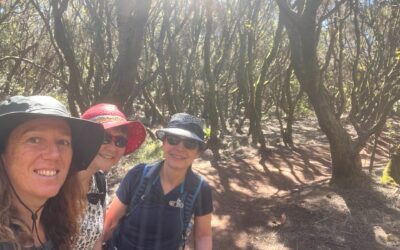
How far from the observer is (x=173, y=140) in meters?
3.07

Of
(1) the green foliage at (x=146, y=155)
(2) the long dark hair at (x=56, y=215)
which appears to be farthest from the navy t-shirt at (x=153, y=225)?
(1) the green foliage at (x=146, y=155)

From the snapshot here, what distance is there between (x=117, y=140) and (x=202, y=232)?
2.75 ft

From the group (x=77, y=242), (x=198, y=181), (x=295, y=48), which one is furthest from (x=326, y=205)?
(x=77, y=242)

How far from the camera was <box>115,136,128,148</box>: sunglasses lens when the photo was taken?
271 cm

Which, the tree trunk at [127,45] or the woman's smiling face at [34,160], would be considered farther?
the tree trunk at [127,45]

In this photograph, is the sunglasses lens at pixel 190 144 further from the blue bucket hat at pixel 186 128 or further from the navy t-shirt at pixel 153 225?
the navy t-shirt at pixel 153 225

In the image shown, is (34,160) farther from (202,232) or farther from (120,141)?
(202,232)

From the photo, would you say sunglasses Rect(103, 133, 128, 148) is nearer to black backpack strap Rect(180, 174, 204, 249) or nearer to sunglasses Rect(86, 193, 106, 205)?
sunglasses Rect(86, 193, 106, 205)

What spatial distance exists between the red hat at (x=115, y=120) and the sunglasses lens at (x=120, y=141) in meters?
0.07

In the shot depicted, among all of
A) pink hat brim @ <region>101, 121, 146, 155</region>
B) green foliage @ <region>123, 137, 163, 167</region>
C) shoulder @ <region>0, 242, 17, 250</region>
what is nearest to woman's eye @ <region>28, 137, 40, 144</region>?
shoulder @ <region>0, 242, 17, 250</region>

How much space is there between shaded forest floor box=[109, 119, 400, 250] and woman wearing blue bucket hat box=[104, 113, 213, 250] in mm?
2873

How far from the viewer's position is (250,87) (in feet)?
39.3

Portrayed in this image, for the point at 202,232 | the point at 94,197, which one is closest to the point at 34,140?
the point at 94,197

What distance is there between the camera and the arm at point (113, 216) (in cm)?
291
